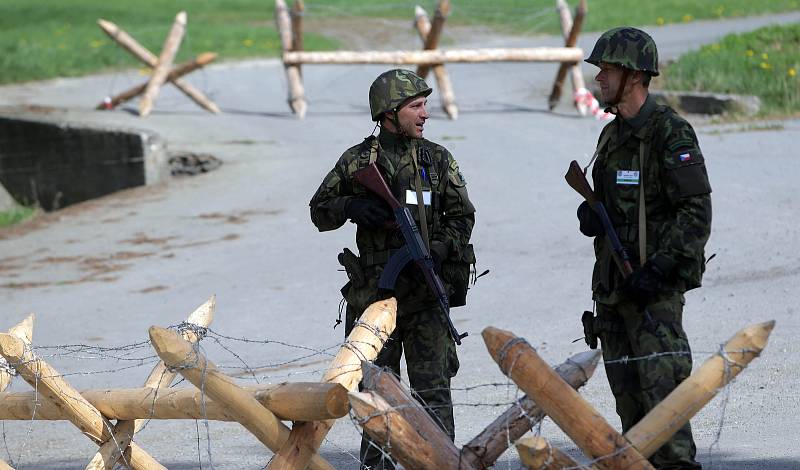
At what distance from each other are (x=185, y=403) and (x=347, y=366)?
619mm

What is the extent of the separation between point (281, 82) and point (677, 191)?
19.6 meters

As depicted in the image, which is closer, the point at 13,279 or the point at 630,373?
the point at 630,373

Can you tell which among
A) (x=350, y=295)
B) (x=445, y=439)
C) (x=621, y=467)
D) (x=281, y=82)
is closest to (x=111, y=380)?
(x=350, y=295)

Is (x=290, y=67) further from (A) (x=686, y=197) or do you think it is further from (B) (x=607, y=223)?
(A) (x=686, y=197)

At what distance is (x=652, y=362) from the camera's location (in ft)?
15.5

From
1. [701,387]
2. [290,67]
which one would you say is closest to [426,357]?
[701,387]

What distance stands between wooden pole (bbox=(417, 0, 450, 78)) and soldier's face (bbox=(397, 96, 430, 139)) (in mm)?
12337

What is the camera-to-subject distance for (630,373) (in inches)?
192

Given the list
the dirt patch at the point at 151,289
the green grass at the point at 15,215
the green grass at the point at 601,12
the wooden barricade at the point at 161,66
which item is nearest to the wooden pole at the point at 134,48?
the wooden barricade at the point at 161,66

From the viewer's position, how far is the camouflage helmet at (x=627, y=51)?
4.75 metres

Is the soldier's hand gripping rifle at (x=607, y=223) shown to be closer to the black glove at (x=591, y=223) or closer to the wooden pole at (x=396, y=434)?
the black glove at (x=591, y=223)

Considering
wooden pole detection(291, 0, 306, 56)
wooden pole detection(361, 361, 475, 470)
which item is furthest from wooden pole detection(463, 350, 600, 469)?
wooden pole detection(291, 0, 306, 56)

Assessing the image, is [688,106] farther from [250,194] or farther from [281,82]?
[281,82]

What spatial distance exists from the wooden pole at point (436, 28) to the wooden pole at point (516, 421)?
13.7 metres
